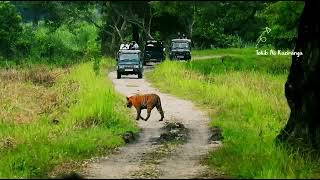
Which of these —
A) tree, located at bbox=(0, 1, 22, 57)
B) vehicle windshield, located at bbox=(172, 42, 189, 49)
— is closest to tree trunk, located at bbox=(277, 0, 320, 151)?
vehicle windshield, located at bbox=(172, 42, 189, 49)

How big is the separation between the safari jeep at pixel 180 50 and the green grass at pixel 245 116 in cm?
499

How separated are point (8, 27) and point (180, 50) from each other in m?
19.1

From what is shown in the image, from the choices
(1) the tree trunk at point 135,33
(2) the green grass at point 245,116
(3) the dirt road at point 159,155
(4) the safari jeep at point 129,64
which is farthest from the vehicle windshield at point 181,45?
(3) the dirt road at point 159,155

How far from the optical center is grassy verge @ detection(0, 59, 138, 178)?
14.3 metres

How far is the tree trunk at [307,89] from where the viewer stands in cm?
1438

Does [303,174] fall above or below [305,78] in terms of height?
below

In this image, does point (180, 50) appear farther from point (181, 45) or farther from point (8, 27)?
point (8, 27)

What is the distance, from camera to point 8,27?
195 feet

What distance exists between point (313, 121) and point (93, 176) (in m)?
5.71

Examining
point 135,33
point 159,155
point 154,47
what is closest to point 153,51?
point 154,47

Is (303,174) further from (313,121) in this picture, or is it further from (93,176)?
(93,176)

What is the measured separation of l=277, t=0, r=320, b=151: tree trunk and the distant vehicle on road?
1430 inches

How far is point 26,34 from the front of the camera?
2574 inches

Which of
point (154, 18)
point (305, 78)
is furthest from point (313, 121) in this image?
point (154, 18)
